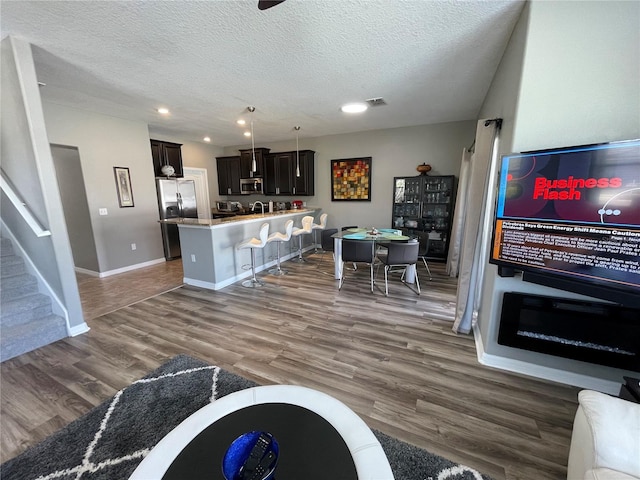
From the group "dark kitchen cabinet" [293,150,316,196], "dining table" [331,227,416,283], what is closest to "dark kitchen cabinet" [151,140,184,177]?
"dark kitchen cabinet" [293,150,316,196]

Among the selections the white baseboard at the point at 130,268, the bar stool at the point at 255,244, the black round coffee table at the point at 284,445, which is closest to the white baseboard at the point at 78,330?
the bar stool at the point at 255,244

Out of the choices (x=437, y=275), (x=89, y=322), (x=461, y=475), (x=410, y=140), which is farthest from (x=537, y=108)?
(x=89, y=322)

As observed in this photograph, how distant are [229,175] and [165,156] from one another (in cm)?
178

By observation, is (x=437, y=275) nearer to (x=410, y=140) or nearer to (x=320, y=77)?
(x=410, y=140)

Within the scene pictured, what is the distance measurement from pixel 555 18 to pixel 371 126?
146 inches

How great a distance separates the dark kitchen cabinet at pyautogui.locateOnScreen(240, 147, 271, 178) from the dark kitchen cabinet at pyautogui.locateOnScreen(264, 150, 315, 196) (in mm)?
146

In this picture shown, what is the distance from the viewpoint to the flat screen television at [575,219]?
4.77 feet

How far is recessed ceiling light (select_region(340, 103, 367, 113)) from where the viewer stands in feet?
12.5

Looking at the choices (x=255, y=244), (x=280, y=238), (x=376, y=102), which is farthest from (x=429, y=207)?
(x=255, y=244)

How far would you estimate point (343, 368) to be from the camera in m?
2.15

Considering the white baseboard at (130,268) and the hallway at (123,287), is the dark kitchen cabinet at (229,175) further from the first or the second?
the hallway at (123,287)

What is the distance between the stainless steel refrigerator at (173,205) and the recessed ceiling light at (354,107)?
151 inches

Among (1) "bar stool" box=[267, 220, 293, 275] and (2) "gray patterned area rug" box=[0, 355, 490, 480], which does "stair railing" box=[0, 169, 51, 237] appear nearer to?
(2) "gray patterned area rug" box=[0, 355, 490, 480]

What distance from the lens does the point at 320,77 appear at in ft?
9.62
